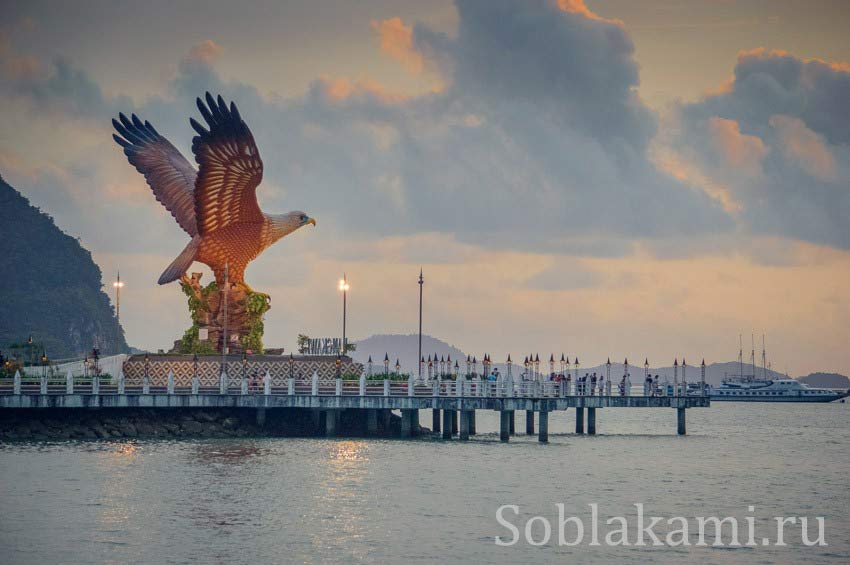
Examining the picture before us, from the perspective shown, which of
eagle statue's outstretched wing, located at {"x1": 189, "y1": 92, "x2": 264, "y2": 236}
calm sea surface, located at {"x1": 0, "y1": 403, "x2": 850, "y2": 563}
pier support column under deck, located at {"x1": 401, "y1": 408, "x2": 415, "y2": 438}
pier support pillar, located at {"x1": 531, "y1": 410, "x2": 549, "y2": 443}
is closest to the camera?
calm sea surface, located at {"x1": 0, "y1": 403, "x2": 850, "y2": 563}

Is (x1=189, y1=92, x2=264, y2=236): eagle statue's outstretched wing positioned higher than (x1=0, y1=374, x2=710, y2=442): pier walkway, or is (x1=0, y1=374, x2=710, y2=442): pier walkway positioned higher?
(x1=189, y1=92, x2=264, y2=236): eagle statue's outstretched wing

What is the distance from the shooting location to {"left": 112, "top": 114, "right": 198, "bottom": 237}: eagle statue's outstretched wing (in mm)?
77438

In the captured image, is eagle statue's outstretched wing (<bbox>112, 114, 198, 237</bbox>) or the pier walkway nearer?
the pier walkway

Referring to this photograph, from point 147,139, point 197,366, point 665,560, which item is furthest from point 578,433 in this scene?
point 665,560

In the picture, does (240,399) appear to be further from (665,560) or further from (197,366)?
(665,560)

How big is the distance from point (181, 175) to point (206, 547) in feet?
141

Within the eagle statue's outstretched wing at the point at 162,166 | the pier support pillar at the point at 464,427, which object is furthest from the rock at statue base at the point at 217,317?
the pier support pillar at the point at 464,427

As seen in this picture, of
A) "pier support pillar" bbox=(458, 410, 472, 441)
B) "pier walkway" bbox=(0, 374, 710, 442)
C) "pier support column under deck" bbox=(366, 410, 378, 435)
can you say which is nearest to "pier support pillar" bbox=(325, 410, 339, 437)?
"pier walkway" bbox=(0, 374, 710, 442)

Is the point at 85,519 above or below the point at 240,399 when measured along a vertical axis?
below

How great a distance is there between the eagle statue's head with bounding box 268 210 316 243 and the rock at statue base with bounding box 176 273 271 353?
3.59 metres

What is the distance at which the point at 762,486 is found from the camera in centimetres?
5909

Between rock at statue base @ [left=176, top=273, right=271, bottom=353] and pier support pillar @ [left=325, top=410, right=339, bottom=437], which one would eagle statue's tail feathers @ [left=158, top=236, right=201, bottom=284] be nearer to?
rock at statue base @ [left=176, top=273, right=271, bottom=353]

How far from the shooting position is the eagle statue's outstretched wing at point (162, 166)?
77438 mm

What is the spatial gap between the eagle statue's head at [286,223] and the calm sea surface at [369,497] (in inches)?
557
